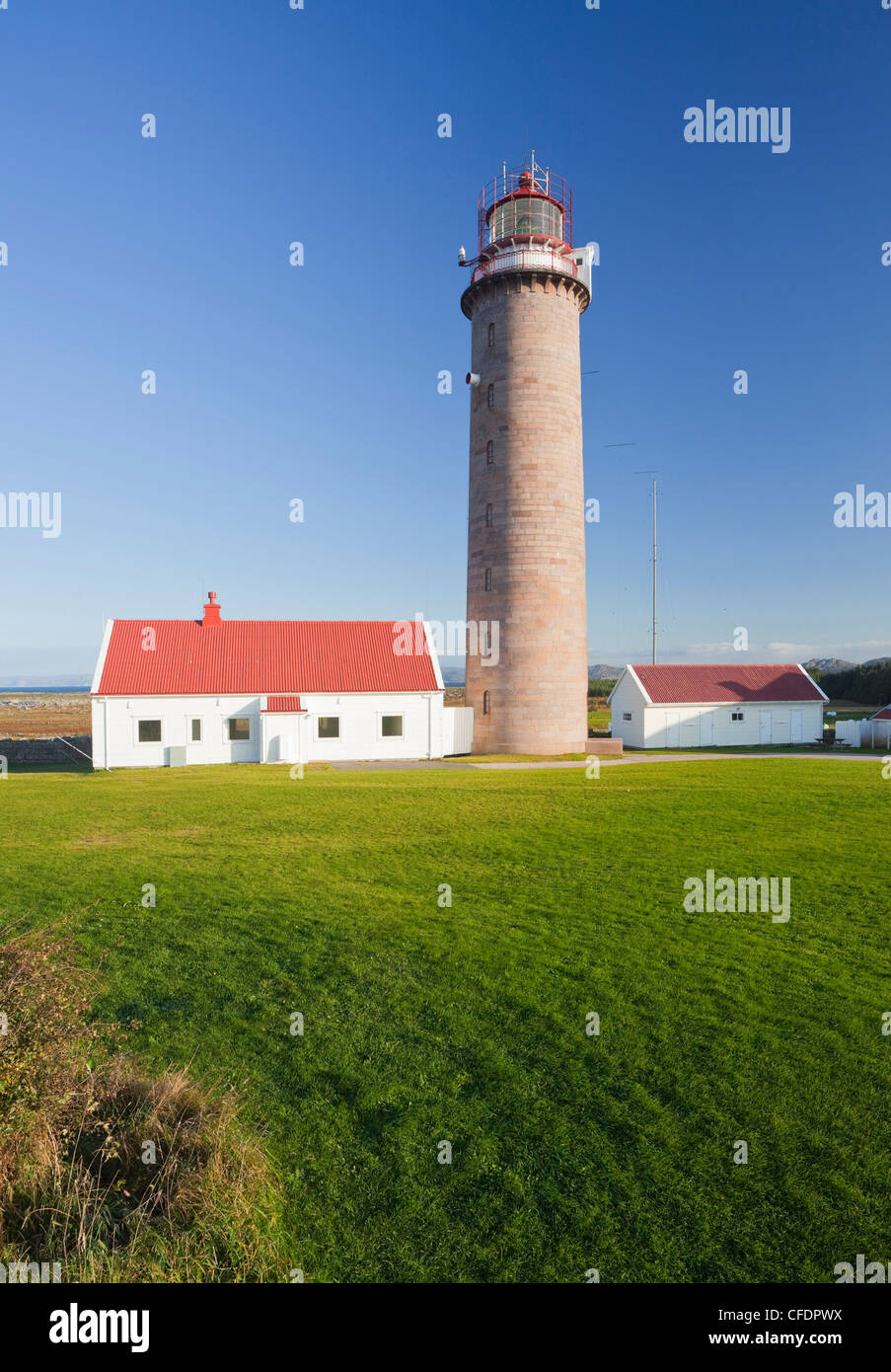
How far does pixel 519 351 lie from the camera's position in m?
34.7

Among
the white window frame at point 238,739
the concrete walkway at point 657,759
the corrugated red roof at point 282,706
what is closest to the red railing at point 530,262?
the corrugated red roof at point 282,706

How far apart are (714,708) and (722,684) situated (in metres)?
2.35

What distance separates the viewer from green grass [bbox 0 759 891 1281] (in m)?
5.02

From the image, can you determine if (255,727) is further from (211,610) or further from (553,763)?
(553,763)

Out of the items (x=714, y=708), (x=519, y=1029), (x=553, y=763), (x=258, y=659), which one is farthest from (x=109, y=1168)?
(x=714, y=708)

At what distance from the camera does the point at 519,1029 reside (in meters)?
7.69

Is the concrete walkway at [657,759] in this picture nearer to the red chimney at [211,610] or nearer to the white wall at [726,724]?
the white wall at [726,724]

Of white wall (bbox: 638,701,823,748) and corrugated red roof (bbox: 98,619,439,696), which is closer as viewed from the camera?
corrugated red roof (bbox: 98,619,439,696)

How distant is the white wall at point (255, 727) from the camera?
32625 millimetres

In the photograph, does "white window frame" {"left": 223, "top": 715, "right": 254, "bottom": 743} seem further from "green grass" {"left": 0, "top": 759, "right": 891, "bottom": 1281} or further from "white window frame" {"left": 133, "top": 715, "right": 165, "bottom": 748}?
"green grass" {"left": 0, "top": 759, "right": 891, "bottom": 1281}

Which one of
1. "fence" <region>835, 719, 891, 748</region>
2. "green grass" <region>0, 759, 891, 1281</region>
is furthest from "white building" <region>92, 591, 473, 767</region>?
"fence" <region>835, 719, 891, 748</region>

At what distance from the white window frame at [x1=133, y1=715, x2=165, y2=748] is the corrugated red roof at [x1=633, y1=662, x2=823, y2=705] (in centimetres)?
2891

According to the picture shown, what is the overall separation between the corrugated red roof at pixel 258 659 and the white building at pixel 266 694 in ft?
0.18
